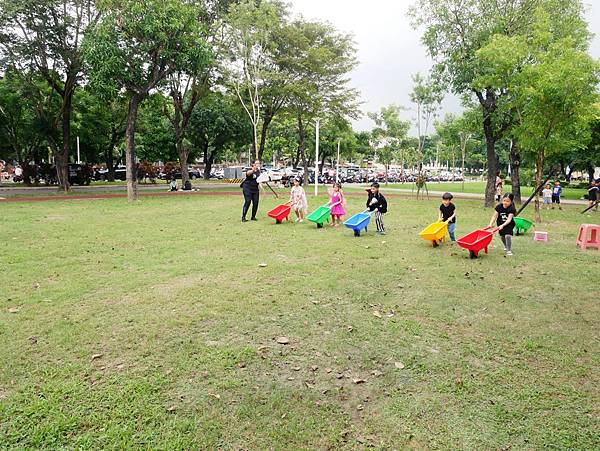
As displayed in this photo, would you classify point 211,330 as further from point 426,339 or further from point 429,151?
point 429,151

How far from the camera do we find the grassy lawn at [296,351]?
3229mm

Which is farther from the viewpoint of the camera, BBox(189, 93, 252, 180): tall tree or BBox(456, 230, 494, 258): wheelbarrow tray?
BBox(189, 93, 252, 180): tall tree

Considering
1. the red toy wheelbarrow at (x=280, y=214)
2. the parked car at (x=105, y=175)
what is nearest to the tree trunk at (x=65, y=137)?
the red toy wheelbarrow at (x=280, y=214)

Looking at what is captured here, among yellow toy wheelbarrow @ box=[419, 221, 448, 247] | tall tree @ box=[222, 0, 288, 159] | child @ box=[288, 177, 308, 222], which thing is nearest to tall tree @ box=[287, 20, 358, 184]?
tall tree @ box=[222, 0, 288, 159]

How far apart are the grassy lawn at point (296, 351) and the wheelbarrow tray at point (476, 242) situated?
0.25 metres

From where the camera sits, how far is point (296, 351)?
4477 millimetres

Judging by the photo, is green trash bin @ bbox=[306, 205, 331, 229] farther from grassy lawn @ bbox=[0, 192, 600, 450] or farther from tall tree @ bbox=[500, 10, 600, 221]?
tall tree @ bbox=[500, 10, 600, 221]

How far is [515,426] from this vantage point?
10.8 ft

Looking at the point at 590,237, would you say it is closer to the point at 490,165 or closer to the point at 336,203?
the point at 336,203

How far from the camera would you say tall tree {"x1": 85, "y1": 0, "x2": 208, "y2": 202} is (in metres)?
17.2

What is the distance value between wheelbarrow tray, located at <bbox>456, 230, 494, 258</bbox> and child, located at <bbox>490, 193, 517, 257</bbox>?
42 centimetres

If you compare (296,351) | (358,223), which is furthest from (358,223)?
(296,351)

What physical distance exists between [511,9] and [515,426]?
2026 cm

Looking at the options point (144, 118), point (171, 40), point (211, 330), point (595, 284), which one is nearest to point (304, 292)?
point (211, 330)
